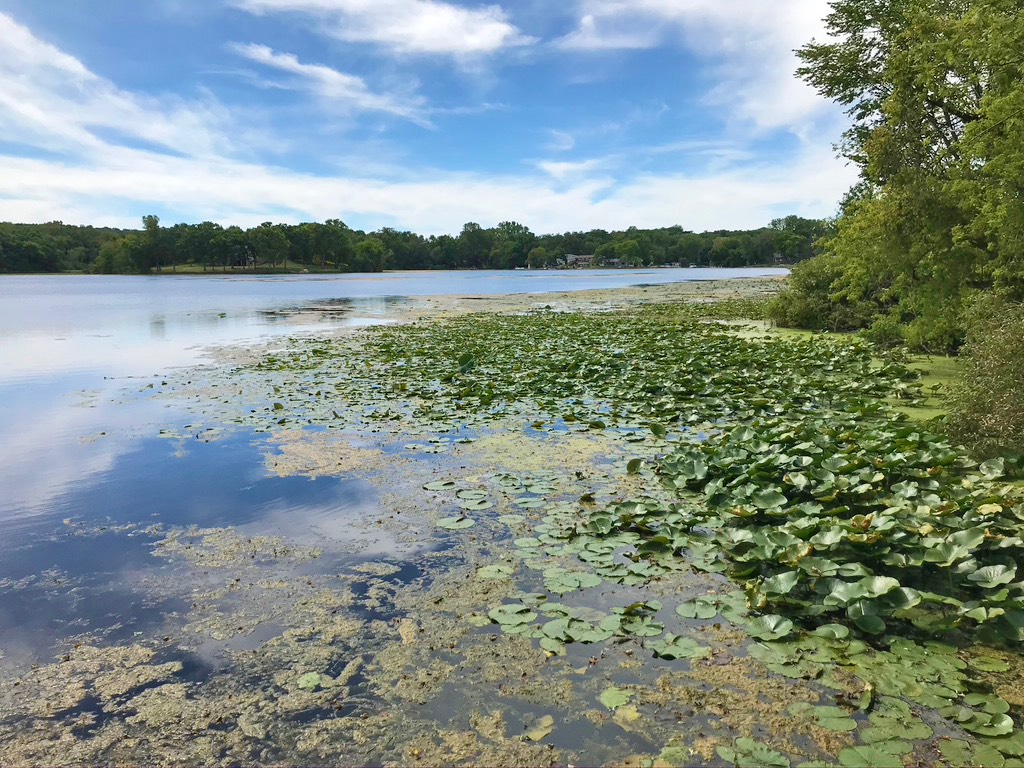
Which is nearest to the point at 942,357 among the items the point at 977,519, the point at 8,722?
the point at 977,519

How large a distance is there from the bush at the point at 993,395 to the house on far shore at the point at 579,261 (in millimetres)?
154816

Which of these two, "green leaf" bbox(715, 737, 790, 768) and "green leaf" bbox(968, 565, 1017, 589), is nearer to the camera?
"green leaf" bbox(715, 737, 790, 768)

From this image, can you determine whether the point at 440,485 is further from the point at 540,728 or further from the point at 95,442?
the point at 95,442

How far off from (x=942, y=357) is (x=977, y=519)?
9858mm

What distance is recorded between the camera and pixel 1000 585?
3865 mm

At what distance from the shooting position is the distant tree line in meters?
100

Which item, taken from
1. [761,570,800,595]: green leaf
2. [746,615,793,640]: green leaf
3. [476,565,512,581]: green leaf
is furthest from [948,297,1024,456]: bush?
[476,565,512,581]: green leaf

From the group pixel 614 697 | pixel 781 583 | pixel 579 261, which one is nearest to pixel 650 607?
pixel 781 583

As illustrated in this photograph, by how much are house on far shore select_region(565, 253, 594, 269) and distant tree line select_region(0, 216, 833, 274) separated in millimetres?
1585

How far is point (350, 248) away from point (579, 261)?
6272 centimetres

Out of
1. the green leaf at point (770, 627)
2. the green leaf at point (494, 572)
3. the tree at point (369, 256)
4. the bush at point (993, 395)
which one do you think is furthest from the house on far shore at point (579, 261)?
the green leaf at point (770, 627)

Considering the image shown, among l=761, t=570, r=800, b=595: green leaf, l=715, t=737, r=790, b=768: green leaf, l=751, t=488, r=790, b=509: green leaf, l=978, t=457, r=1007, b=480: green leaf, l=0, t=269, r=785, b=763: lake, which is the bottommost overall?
l=0, t=269, r=785, b=763: lake

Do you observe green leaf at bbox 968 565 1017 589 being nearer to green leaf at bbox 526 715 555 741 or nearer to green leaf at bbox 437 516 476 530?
green leaf at bbox 526 715 555 741

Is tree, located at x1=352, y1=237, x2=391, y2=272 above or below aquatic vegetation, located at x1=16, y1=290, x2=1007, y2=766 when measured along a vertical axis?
above
